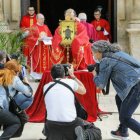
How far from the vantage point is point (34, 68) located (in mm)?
12539

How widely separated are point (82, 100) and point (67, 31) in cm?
318

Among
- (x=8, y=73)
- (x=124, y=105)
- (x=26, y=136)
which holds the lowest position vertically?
(x=26, y=136)

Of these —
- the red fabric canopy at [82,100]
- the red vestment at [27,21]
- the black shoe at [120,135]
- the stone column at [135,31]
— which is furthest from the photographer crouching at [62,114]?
the red vestment at [27,21]

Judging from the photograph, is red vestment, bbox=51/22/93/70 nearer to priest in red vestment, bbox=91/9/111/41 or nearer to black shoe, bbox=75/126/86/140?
priest in red vestment, bbox=91/9/111/41

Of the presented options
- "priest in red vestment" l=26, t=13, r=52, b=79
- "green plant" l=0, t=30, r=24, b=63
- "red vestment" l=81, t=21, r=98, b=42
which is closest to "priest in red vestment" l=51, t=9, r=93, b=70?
"priest in red vestment" l=26, t=13, r=52, b=79

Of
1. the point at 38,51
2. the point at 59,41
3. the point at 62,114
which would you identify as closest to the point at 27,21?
the point at 38,51

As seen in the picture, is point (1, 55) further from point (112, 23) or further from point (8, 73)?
point (112, 23)

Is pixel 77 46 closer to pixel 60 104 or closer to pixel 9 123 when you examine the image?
pixel 9 123

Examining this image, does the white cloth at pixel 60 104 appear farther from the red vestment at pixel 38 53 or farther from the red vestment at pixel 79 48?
the red vestment at pixel 38 53

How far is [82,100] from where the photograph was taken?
28.9ft

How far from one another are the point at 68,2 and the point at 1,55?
11997 millimetres

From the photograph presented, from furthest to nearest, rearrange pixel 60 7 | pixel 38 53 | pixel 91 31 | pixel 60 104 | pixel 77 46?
1. pixel 60 7
2. pixel 91 31
3. pixel 38 53
4. pixel 77 46
5. pixel 60 104

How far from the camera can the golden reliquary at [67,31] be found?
38.0 feet

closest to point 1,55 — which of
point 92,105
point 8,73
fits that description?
point 8,73
